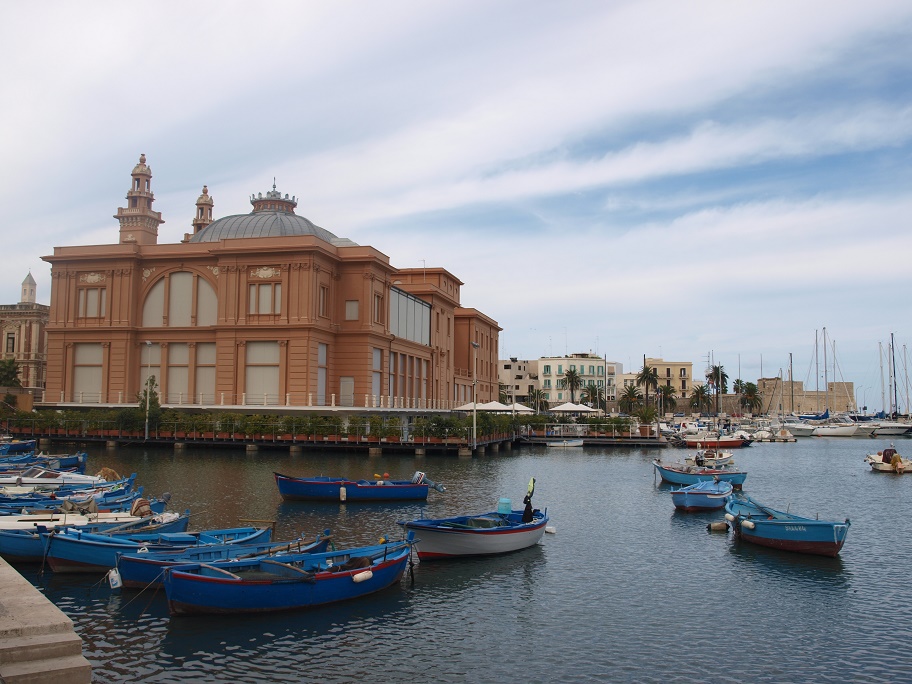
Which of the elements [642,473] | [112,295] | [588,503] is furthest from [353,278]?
[588,503]

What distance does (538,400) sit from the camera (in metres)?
149

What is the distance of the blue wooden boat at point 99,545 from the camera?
22.0 m

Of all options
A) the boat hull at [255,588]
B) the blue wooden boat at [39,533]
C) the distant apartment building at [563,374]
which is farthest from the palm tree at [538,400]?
the boat hull at [255,588]

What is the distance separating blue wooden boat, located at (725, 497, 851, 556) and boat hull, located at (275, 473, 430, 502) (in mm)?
14579

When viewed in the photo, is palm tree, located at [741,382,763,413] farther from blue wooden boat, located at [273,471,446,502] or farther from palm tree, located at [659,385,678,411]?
blue wooden boat, located at [273,471,446,502]

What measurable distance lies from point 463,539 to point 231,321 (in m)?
53.1

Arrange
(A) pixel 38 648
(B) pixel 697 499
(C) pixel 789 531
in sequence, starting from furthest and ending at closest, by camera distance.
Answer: (B) pixel 697 499 → (C) pixel 789 531 → (A) pixel 38 648

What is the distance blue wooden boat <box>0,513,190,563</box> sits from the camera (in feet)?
74.6

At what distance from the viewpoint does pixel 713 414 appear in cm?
16788

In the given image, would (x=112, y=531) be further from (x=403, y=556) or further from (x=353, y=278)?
(x=353, y=278)

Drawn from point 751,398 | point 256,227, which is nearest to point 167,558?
point 256,227

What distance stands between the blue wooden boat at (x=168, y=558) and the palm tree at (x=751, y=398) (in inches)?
6108

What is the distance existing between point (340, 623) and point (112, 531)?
8479mm

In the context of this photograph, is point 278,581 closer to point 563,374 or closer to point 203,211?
point 203,211
